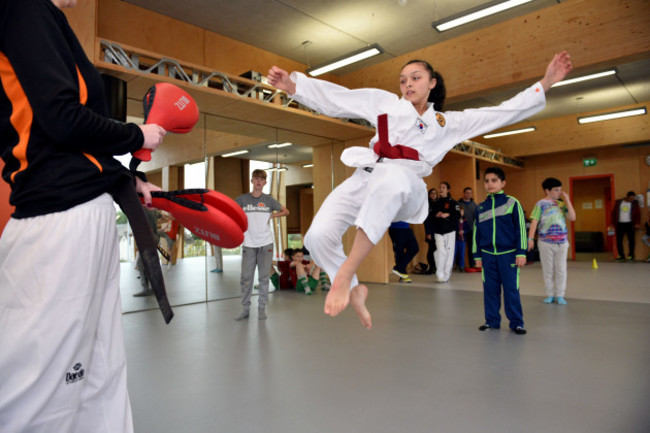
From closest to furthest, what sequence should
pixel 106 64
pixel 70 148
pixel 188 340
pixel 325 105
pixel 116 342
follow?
pixel 70 148 → pixel 116 342 → pixel 325 105 → pixel 188 340 → pixel 106 64

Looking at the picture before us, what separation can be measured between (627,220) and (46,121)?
13.9 m

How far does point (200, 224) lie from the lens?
4.42ft

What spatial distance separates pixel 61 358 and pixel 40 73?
69 cm

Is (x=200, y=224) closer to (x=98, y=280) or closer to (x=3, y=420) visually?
(x=98, y=280)

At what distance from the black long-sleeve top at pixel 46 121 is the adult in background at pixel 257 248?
4.04m

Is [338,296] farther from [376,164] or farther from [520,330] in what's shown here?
[520,330]

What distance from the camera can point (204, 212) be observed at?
1.29m

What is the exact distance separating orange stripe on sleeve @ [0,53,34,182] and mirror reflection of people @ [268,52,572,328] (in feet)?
3.40

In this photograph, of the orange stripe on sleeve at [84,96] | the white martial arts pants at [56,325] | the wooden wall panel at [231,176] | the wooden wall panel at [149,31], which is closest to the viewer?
the white martial arts pants at [56,325]

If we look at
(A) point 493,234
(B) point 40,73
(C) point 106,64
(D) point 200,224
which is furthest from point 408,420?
(C) point 106,64

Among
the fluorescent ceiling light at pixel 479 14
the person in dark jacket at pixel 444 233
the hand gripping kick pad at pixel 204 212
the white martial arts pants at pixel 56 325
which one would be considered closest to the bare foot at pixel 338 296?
the hand gripping kick pad at pixel 204 212

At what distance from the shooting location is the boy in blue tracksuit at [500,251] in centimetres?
430

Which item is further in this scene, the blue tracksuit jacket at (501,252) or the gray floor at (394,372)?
the blue tracksuit jacket at (501,252)

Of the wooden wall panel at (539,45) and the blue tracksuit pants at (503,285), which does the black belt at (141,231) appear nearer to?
the blue tracksuit pants at (503,285)
